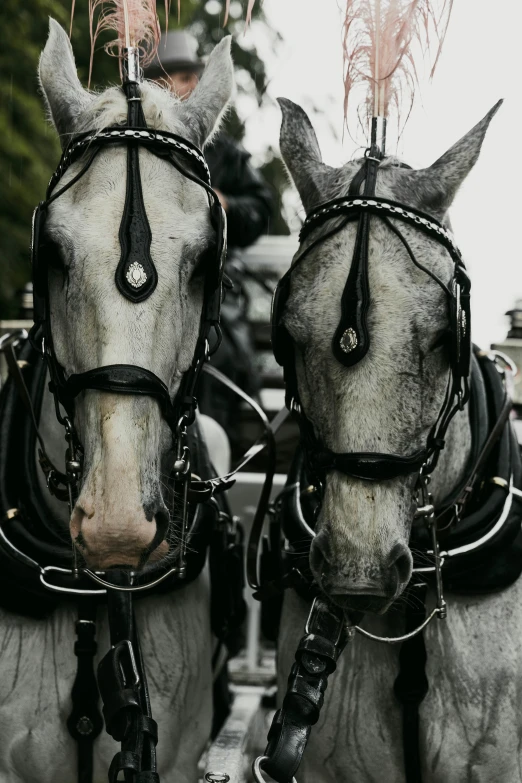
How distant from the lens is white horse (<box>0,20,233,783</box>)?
235cm

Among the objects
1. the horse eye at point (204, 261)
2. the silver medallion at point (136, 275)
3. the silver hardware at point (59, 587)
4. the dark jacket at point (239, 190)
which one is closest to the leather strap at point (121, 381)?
the silver medallion at point (136, 275)

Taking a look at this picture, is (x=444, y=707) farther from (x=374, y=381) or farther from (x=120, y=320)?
(x=120, y=320)

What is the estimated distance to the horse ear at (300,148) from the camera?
2.84m

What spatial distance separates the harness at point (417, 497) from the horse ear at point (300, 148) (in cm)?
15

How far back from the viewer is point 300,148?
285 cm

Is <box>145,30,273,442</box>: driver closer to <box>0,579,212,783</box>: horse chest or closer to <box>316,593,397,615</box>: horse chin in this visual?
Result: <box>0,579,212,783</box>: horse chest

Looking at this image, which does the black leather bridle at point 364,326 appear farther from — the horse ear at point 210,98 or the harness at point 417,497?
the horse ear at point 210,98

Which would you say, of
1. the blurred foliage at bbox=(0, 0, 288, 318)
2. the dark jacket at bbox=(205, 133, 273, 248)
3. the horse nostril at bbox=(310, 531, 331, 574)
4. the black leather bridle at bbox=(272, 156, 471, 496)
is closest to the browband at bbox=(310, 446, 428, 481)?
the black leather bridle at bbox=(272, 156, 471, 496)

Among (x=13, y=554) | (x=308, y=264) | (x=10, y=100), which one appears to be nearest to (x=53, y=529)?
(x=13, y=554)

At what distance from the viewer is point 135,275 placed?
2.43m

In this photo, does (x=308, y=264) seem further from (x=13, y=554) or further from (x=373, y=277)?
(x=13, y=554)

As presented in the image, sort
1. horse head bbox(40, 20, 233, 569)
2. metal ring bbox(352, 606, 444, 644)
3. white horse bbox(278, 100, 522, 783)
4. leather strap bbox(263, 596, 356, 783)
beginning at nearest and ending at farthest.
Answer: horse head bbox(40, 20, 233, 569) → white horse bbox(278, 100, 522, 783) → leather strap bbox(263, 596, 356, 783) → metal ring bbox(352, 606, 444, 644)

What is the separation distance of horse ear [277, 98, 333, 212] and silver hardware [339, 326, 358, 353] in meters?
0.54

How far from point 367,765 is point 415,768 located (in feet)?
0.48
